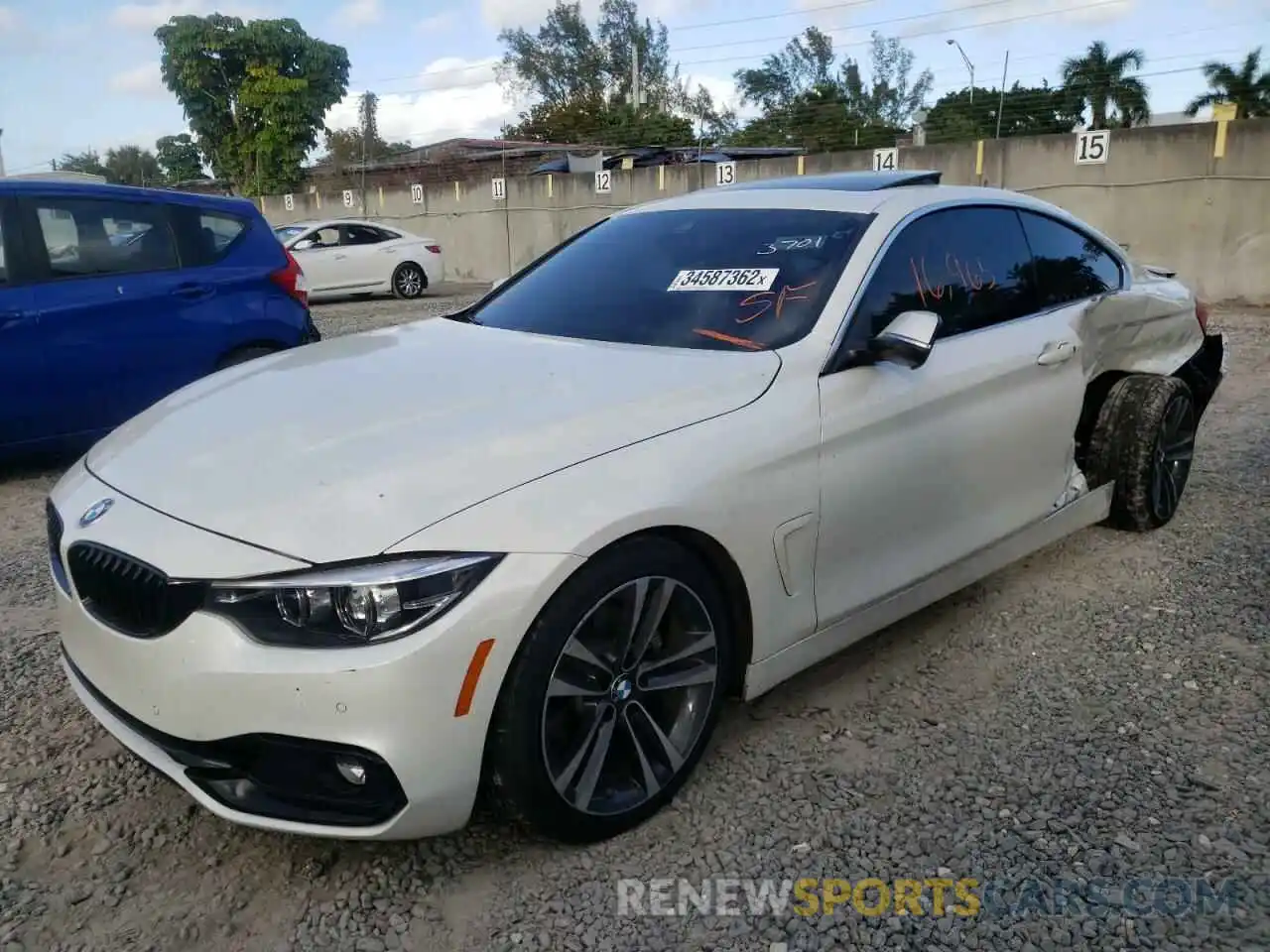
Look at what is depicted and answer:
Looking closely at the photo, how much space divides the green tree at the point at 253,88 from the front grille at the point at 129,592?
37.7 meters

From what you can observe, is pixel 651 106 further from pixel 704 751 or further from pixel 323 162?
pixel 704 751

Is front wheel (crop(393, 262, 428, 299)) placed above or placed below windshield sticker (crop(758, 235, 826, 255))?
below

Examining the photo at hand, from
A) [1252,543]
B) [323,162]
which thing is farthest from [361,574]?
[323,162]

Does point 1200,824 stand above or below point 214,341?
below

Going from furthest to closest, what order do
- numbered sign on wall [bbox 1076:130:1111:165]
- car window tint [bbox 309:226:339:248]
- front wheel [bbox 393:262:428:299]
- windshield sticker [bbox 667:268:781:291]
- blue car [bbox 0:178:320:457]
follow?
front wheel [bbox 393:262:428:299], car window tint [bbox 309:226:339:248], numbered sign on wall [bbox 1076:130:1111:165], blue car [bbox 0:178:320:457], windshield sticker [bbox 667:268:781:291]

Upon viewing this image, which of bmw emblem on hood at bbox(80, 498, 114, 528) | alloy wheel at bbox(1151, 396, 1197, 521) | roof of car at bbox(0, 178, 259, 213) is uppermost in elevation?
roof of car at bbox(0, 178, 259, 213)

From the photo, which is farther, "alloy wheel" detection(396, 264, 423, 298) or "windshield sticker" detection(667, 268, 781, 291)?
"alloy wheel" detection(396, 264, 423, 298)

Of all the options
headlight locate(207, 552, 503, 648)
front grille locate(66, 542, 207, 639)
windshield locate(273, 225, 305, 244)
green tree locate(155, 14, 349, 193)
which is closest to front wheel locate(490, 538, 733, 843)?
headlight locate(207, 552, 503, 648)

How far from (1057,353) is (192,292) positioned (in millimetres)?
4684

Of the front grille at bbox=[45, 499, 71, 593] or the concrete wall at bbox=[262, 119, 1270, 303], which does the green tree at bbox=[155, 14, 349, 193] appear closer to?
the concrete wall at bbox=[262, 119, 1270, 303]

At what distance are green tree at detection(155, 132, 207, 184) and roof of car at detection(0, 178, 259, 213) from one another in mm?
38766

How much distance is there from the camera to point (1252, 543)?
4531 millimetres

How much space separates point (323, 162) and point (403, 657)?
5133cm

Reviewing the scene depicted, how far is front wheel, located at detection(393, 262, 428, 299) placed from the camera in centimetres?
1683
